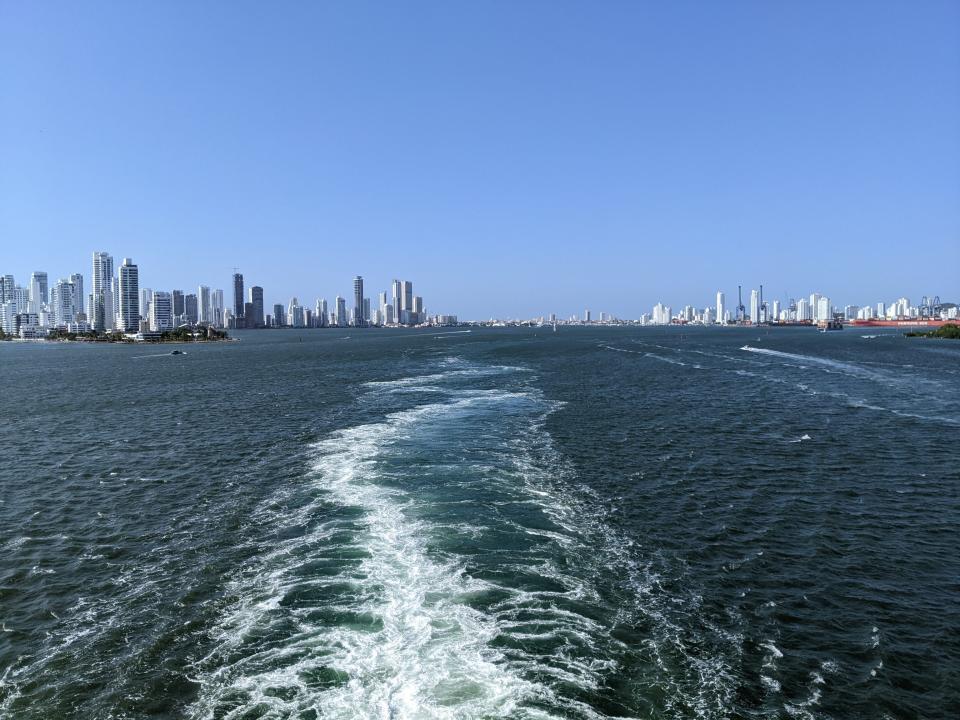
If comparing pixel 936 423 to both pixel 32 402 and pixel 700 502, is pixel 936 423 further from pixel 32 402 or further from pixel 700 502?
pixel 32 402

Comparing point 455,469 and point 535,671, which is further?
point 455,469

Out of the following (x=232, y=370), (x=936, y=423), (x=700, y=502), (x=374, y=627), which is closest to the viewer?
(x=374, y=627)

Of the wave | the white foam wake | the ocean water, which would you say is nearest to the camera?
the white foam wake

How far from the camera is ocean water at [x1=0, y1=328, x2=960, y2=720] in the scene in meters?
11.5

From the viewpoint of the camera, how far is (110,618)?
14.3 metres

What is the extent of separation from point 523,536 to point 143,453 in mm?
26085

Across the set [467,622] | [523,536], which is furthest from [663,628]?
[523,536]

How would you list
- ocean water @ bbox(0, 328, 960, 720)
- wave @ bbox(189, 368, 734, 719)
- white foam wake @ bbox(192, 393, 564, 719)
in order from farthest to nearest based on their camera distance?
ocean water @ bbox(0, 328, 960, 720), wave @ bbox(189, 368, 734, 719), white foam wake @ bbox(192, 393, 564, 719)

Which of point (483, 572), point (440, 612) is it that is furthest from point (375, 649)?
point (483, 572)

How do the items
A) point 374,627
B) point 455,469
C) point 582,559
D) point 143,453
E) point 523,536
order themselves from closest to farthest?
point 374,627 < point 582,559 < point 523,536 < point 455,469 < point 143,453

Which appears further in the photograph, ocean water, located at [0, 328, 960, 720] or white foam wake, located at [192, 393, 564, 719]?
ocean water, located at [0, 328, 960, 720]

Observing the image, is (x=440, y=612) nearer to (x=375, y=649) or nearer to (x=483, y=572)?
(x=375, y=649)

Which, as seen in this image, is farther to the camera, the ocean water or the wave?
the ocean water

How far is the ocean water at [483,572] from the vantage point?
37.7ft
